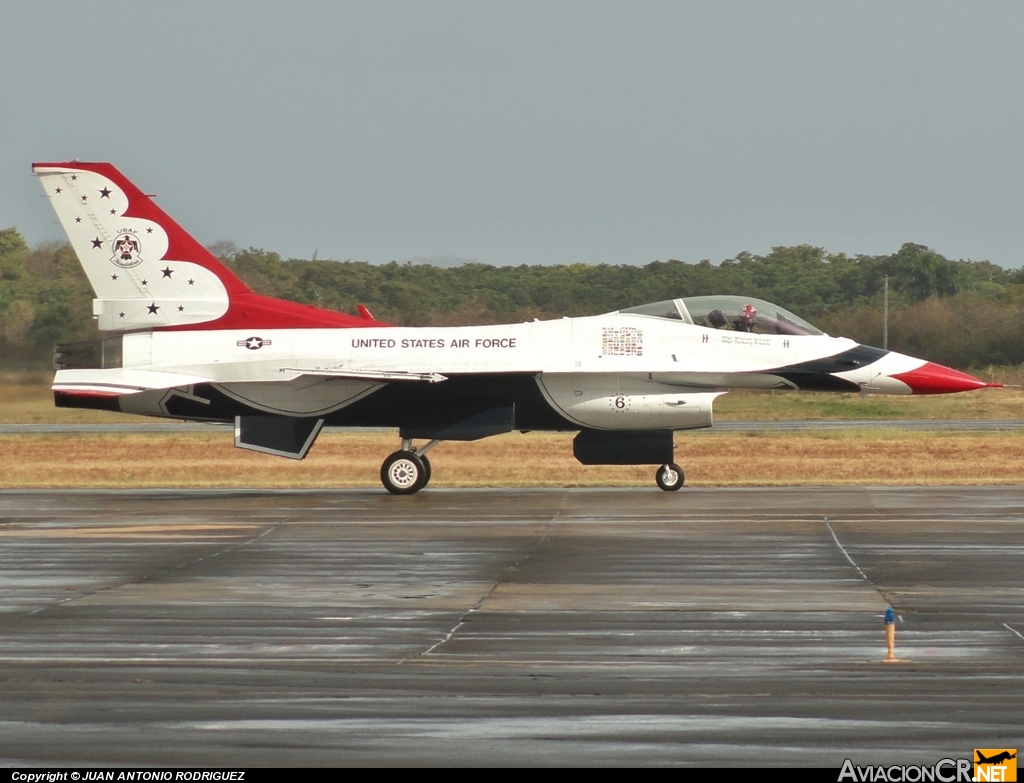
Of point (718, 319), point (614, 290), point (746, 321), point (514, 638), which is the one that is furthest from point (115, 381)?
point (614, 290)

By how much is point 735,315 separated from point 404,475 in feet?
20.4

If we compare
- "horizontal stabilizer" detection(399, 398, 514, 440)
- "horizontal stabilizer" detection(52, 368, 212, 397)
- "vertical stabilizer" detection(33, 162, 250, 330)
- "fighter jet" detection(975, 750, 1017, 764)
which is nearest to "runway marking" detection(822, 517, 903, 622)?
"fighter jet" detection(975, 750, 1017, 764)

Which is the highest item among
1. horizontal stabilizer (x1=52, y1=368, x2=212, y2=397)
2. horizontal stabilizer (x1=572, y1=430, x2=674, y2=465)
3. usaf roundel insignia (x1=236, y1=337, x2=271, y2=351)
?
usaf roundel insignia (x1=236, y1=337, x2=271, y2=351)

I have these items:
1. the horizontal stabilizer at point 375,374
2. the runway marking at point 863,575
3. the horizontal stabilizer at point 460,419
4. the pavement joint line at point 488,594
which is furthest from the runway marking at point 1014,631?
the horizontal stabilizer at point 375,374

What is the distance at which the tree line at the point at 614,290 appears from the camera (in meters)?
39.2

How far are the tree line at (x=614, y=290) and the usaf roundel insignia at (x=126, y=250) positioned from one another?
386 inches

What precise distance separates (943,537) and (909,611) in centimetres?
521

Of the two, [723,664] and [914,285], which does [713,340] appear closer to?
[723,664]

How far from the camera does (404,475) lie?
22828 millimetres

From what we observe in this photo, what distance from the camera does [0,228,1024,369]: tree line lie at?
39.2m

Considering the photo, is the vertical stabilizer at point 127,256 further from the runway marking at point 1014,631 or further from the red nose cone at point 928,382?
the runway marking at point 1014,631

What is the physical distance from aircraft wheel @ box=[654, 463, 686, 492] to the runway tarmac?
313 cm

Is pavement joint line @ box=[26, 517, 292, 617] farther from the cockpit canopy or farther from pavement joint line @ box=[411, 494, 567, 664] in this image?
the cockpit canopy

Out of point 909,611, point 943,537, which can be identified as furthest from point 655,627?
point 943,537
